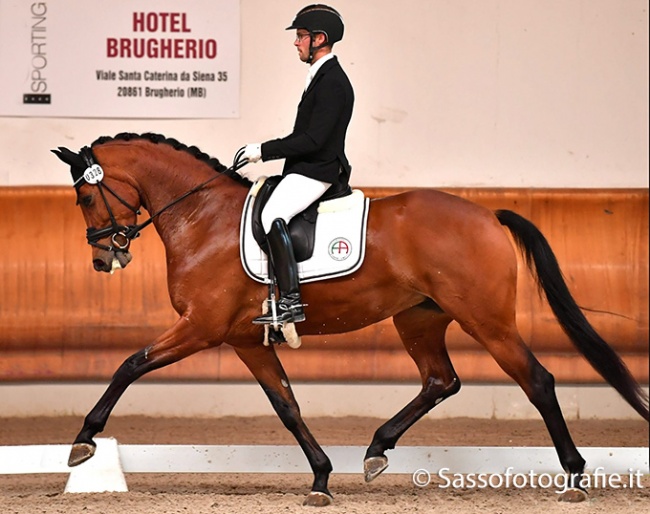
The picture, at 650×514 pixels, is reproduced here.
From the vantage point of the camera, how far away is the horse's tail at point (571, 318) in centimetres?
528

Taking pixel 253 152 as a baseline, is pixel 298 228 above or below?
below

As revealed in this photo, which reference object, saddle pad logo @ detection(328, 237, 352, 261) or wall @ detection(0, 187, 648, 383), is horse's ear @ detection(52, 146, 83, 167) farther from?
wall @ detection(0, 187, 648, 383)

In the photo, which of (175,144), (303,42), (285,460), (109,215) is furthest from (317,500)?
(303,42)

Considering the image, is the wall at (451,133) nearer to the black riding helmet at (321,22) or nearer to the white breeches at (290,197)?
→ the black riding helmet at (321,22)

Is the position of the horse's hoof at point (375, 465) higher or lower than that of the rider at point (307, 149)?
lower

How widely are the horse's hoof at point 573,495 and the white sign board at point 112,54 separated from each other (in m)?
3.81

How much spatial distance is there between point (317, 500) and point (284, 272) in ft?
3.66

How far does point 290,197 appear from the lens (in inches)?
201

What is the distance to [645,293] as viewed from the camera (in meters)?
7.54

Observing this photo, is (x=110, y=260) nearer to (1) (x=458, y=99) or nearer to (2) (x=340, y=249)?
(2) (x=340, y=249)

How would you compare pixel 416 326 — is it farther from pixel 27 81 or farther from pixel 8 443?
pixel 27 81

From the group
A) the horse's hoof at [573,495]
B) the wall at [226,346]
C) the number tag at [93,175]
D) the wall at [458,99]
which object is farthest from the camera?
the wall at [458,99]

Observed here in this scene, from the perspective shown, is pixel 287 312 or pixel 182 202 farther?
pixel 182 202

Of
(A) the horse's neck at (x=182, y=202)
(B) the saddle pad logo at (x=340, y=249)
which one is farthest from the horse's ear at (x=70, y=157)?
(B) the saddle pad logo at (x=340, y=249)
